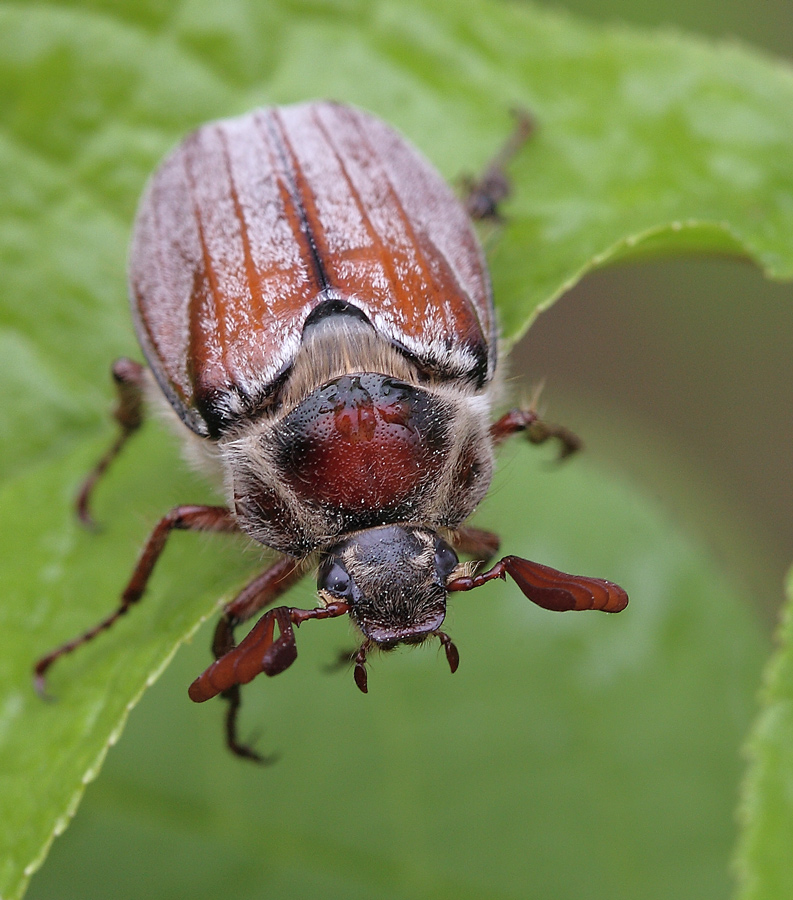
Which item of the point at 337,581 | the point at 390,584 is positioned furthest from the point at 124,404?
the point at 390,584

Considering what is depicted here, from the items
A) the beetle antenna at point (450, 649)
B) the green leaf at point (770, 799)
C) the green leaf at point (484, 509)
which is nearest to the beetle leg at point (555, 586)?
the beetle antenna at point (450, 649)

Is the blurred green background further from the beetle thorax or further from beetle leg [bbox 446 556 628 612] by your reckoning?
beetle leg [bbox 446 556 628 612]

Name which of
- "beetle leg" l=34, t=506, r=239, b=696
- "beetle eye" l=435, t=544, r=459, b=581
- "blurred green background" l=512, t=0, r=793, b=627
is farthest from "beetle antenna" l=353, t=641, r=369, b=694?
"blurred green background" l=512, t=0, r=793, b=627

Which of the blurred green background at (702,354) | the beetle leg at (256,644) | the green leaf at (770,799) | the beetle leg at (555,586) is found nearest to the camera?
the green leaf at (770,799)

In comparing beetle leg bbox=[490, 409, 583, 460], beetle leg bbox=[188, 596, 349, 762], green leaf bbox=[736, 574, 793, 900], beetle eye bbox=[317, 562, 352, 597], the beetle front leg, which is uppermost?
green leaf bbox=[736, 574, 793, 900]

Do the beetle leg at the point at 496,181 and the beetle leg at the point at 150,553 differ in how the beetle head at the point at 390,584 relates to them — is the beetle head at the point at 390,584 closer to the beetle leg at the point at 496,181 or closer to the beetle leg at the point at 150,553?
the beetle leg at the point at 150,553

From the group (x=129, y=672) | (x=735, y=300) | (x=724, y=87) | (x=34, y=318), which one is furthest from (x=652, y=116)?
(x=735, y=300)
